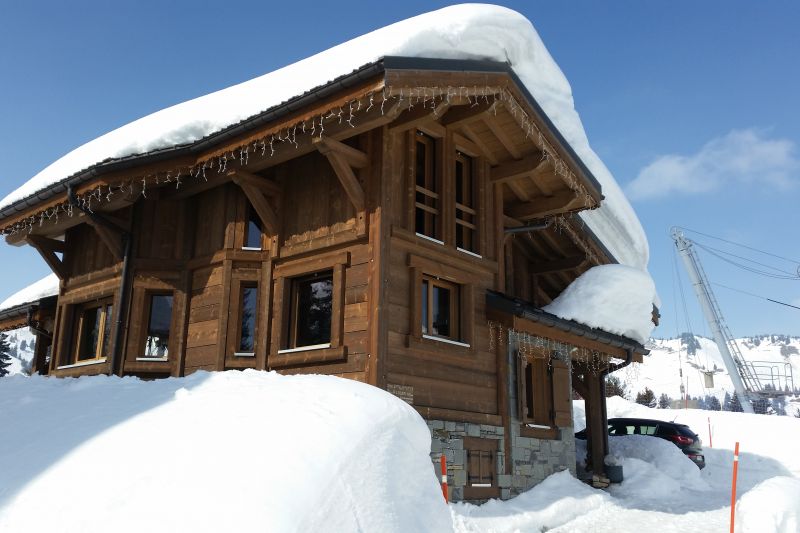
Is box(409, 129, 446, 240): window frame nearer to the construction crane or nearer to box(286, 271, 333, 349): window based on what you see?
box(286, 271, 333, 349): window

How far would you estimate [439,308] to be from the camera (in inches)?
423

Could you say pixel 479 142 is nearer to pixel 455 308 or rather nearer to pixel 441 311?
pixel 455 308

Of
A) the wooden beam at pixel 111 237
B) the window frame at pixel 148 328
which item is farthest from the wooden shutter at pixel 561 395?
the wooden beam at pixel 111 237

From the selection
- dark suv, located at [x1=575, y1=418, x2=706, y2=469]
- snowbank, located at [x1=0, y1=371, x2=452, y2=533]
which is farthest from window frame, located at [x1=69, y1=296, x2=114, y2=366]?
dark suv, located at [x1=575, y1=418, x2=706, y2=469]

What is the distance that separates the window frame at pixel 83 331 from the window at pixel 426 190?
19.1ft

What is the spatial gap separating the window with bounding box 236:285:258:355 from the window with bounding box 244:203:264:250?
2.41ft

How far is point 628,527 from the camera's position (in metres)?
10.2

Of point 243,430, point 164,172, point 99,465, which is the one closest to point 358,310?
point 164,172

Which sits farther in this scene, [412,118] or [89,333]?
[89,333]

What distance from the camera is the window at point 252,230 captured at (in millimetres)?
11328

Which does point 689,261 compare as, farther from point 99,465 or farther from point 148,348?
point 99,465

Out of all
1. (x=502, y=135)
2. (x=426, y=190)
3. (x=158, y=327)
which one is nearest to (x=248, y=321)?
(x=158, y=327)

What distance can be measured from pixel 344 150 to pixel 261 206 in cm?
201

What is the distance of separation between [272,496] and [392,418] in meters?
1.67
